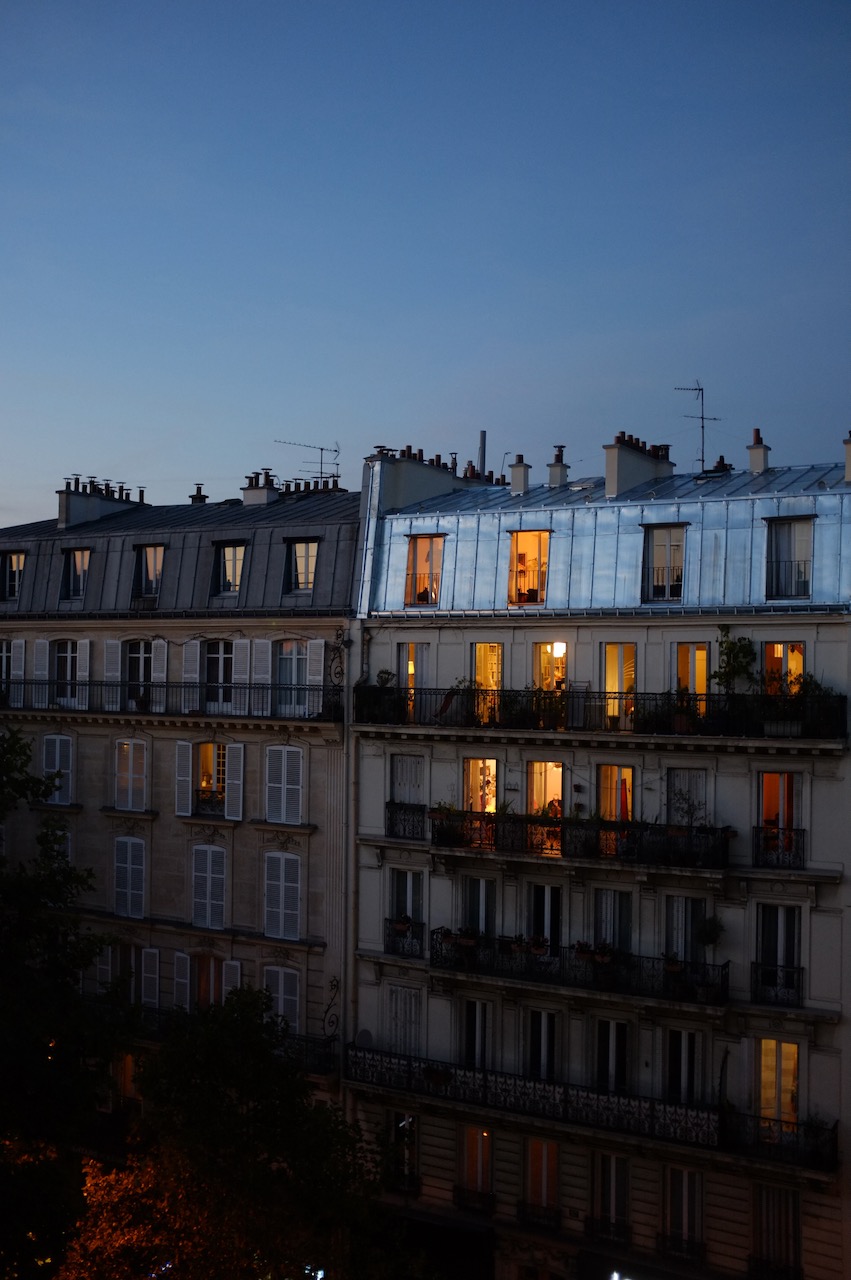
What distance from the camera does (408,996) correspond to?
33.6 metres

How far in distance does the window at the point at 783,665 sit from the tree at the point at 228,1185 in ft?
41.8

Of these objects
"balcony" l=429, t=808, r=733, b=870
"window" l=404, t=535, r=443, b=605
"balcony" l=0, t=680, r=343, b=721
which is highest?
"window" l=404, t=535, r=443, b=605

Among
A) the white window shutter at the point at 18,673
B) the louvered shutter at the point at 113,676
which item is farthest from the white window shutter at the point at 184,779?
the white window shutter at the point at 18,673

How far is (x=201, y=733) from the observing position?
37219 mm

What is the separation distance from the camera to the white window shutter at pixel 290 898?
35.4 metres

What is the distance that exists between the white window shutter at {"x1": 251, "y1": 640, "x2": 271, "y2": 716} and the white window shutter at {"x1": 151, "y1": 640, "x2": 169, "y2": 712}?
122 inches

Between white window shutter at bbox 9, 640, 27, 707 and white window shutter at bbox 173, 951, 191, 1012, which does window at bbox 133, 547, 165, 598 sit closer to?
white window shutter at bbox 9, 640, 27, 707

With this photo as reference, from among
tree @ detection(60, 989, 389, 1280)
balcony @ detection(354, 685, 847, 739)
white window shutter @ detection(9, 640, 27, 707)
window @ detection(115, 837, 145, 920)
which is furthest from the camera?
white window shutter @ detection(9, 640, 27, 707)

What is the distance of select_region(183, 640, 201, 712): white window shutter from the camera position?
122 ft

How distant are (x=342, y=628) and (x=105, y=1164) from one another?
1569 centimetres

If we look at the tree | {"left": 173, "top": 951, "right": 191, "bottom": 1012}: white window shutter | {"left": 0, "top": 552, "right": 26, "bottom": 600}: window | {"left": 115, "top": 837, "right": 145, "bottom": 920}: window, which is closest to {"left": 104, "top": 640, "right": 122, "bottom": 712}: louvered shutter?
{"left": 115, "top": 837, "right": 145, "bottom": 920}: window

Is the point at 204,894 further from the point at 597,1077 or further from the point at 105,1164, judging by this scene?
the point at 597,1077

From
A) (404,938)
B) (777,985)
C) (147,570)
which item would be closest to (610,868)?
(777,985)

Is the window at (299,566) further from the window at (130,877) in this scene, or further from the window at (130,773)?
the window at (130,877)
